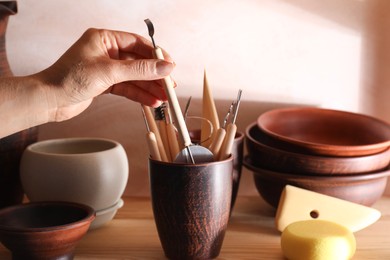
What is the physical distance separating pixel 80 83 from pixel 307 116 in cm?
44

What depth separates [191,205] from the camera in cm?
75

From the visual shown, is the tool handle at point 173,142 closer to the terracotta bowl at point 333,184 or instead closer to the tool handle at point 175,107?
the tool handle at point 175,107

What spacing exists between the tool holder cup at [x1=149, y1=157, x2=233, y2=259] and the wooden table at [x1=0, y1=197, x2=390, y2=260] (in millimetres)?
44

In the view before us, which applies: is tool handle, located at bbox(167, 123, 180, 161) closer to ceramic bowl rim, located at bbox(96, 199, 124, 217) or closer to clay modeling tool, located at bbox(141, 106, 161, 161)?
clay modeling tool, located at bbox(141, 106, 161, 161)

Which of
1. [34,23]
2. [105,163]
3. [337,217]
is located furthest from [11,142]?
[337,217]

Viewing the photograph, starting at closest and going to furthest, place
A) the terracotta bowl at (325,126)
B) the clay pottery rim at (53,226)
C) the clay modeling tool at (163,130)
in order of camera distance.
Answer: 1. the clay pottery rim at (53,226)
2. the clay modeling tool at (163,130)
3. the terracotta bowl at (325,126)

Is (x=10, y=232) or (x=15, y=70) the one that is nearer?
(x=10, y=232)

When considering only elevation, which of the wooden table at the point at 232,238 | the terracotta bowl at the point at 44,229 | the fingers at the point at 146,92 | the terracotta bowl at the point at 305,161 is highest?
the fingers at the point at 146,92

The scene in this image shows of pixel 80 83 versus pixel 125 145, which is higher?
pixel 80 83

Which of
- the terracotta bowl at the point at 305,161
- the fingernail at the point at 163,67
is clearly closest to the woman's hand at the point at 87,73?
the fingernail at the point at 163,67

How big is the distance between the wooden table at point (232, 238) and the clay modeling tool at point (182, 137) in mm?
132

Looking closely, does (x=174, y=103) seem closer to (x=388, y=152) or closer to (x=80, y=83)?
(x=80, y=83)

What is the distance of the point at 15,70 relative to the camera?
106 centimetres

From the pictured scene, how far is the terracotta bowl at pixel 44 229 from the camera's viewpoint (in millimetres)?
717
